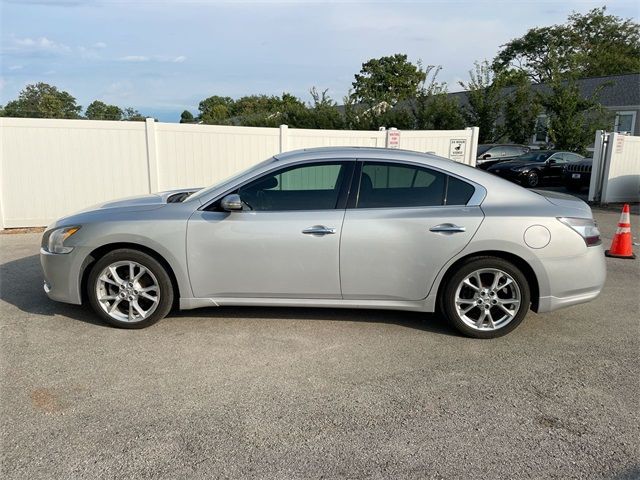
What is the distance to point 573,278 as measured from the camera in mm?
4039

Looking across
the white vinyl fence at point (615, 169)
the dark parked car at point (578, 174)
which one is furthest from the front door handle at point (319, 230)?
the dark parked car at point (578, 174)

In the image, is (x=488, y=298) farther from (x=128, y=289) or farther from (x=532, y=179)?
(x=532, y=179)

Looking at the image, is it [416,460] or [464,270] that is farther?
[464,270]

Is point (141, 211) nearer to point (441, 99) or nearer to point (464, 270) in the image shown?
point (464, 270)

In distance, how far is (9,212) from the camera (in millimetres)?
8766

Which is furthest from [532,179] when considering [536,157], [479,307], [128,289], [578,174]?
[128,289]

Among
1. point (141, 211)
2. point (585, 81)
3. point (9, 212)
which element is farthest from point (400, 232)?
point (585, 81)

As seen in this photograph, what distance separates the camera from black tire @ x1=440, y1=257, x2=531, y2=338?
13.2 feet

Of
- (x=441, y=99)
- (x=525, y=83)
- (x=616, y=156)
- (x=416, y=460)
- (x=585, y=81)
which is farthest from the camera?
(x=585, y=81)

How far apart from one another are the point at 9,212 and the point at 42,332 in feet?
18.9

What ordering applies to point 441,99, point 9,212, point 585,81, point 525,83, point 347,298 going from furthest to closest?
point 585,81 < point 525,83 < point 441,99 < point 9,212 < point 347,298

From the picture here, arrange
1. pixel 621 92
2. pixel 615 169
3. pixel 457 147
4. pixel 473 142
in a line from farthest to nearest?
pixel 621 92 → pixel 615 169 → pixel 473 142 → pixel 457 147

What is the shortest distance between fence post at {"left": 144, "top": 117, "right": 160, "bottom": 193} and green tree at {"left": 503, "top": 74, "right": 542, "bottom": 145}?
1718 centimetres

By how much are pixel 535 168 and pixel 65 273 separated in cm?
1633
